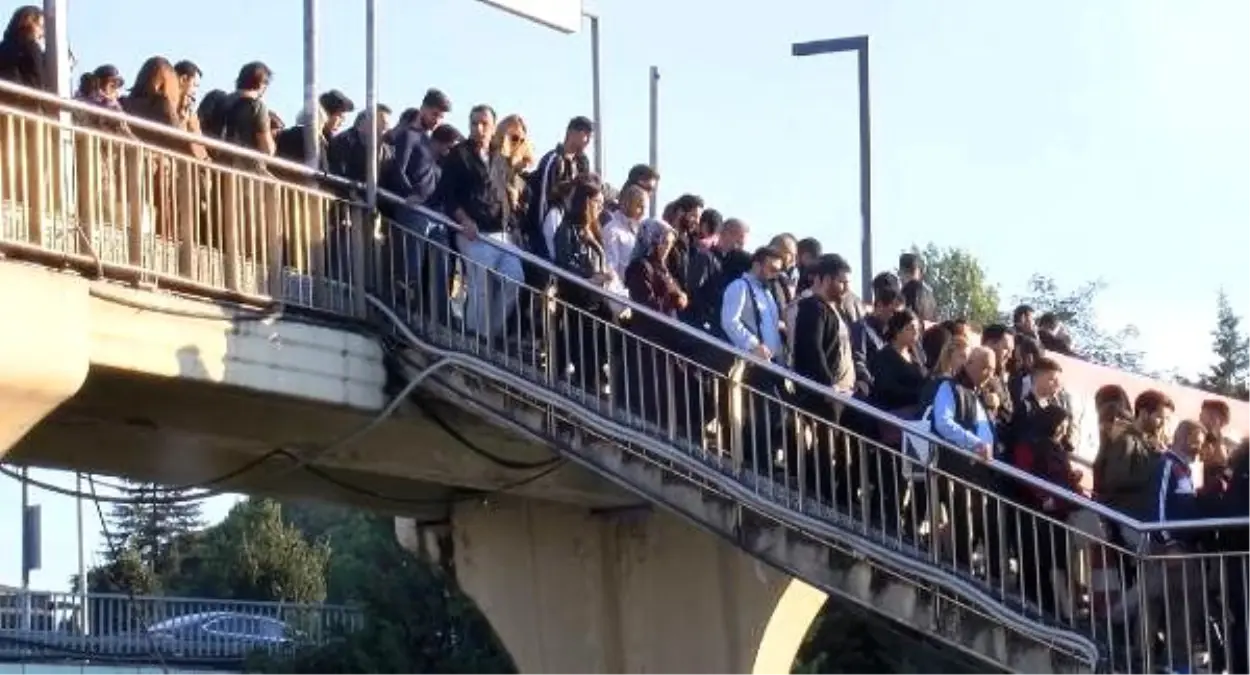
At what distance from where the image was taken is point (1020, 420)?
53.7 ft

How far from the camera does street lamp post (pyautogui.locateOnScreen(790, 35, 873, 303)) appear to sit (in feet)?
73.4

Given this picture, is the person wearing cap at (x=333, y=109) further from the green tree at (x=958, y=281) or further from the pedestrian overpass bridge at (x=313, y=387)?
the green tree at (x=958, y=281)

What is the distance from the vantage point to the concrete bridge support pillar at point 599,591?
20.5 meters

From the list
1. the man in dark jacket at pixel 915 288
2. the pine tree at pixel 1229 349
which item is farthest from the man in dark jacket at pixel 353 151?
the pine tree at pixel 1229 349

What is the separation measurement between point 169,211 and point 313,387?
1.52m

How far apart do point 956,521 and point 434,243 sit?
3542mm

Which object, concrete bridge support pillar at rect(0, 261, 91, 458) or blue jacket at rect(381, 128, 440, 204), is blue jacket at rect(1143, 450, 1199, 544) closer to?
blue jacket at rect(381, 128, 440, 204)

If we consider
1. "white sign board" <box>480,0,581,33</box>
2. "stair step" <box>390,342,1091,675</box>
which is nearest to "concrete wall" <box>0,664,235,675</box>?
"white sign board" <box>480,0,581,33</box>

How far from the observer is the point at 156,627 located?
41.2 meters

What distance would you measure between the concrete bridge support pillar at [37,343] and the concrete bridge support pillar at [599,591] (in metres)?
6.85

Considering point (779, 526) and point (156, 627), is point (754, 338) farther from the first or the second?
point (156, 627)

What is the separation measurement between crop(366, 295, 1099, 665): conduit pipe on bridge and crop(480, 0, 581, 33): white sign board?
217cm

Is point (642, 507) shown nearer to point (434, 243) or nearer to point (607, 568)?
point (607, 568)

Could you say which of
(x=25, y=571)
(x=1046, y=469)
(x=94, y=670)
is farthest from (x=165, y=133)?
(x=25, y=571)
